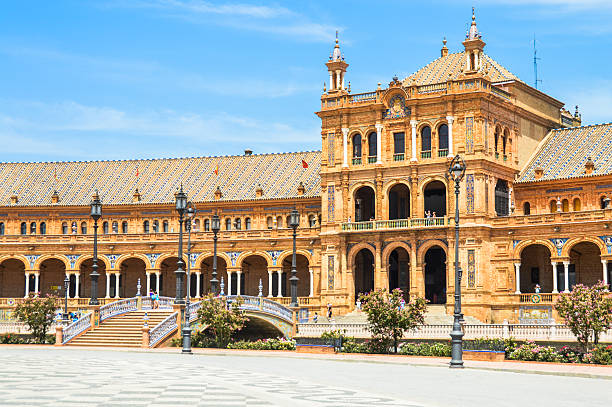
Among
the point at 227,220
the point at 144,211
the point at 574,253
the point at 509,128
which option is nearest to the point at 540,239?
the point at 574,253

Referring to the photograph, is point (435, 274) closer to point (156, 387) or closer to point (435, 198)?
point (435, 198)

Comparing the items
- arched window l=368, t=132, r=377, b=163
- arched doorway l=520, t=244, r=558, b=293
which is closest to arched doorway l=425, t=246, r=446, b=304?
arched doorway l=520, t=244, r=558, b=293

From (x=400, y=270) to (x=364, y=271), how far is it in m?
3.65

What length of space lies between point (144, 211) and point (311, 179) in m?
15.3

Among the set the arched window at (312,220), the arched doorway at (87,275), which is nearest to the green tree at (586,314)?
the arched window at (312,220)

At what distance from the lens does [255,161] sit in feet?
289

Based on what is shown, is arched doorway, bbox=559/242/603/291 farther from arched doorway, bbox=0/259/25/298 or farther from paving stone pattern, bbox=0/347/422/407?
arched doorway, bbox=0/259/25/298

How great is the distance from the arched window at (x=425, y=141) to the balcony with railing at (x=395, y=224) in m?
4.77

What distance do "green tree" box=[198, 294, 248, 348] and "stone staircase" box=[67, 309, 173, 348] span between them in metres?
3.97

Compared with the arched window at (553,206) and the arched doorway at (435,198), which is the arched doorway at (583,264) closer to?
the arched window at (553,206)

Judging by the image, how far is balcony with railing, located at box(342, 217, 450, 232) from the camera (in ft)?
220

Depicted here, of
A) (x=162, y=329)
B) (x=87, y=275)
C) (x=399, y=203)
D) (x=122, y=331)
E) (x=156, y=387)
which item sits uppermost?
(x=399, y=203)

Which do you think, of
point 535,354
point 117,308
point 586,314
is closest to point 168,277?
point 117,308

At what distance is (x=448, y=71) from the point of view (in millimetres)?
73625
